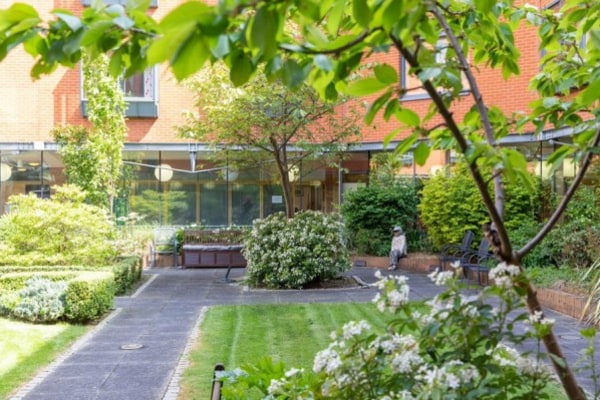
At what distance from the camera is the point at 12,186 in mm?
20078

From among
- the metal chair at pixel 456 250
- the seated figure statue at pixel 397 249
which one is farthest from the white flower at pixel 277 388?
the seated figure statue at pixel 397 249

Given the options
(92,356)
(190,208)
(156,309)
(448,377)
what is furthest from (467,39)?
(190,208)

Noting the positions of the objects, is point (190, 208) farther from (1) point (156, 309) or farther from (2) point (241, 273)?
(1) point (156, 309)

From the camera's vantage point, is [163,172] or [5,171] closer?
[5,171]

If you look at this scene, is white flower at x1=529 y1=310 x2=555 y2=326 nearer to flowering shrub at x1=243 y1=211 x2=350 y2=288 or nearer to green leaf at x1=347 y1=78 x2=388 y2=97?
green leaf at x1=347 y1=78 x2=388 y2=97

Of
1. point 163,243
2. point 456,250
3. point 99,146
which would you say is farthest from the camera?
point 163,243

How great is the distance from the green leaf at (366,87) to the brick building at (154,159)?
54.5ft

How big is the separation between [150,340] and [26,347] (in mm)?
1471

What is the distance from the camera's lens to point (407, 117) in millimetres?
2096

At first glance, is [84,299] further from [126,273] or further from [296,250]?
[296,250]

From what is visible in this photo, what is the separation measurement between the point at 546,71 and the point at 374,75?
223 centimetres

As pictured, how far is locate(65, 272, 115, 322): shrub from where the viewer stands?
9.52 metres

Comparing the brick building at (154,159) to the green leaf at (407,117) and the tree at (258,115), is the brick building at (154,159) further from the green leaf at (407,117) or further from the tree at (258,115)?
the green leaf at (407,117)

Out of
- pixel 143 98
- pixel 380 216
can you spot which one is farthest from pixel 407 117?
pixel 143 98
